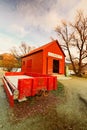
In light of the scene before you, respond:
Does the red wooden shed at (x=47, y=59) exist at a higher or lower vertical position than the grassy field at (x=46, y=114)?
higher

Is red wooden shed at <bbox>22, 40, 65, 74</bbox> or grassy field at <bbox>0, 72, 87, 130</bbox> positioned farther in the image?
red wooden shed at <bbox>22, 40, 65, 74</bbox>

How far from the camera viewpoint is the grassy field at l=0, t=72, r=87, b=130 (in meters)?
4.45

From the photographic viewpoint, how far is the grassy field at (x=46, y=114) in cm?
445

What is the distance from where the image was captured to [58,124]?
4.55m

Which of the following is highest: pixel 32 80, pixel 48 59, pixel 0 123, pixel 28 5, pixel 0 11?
pixel 28 5

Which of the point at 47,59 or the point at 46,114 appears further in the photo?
the point at 47,59

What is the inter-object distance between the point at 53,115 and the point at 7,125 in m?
1.91

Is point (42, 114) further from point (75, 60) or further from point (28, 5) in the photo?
point (75, 60)

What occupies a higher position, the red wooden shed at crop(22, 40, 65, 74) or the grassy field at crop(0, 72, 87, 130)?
the red wooden shed at crop(22, 40, 65, 74)

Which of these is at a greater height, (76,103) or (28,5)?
(28,5)

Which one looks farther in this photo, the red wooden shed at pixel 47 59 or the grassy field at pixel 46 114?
the red wooden shed at pixel 47 59

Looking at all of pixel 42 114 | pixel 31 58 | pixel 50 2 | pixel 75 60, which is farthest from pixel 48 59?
pixel 75 60

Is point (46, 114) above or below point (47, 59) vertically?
below

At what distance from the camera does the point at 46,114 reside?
5.35 meters
